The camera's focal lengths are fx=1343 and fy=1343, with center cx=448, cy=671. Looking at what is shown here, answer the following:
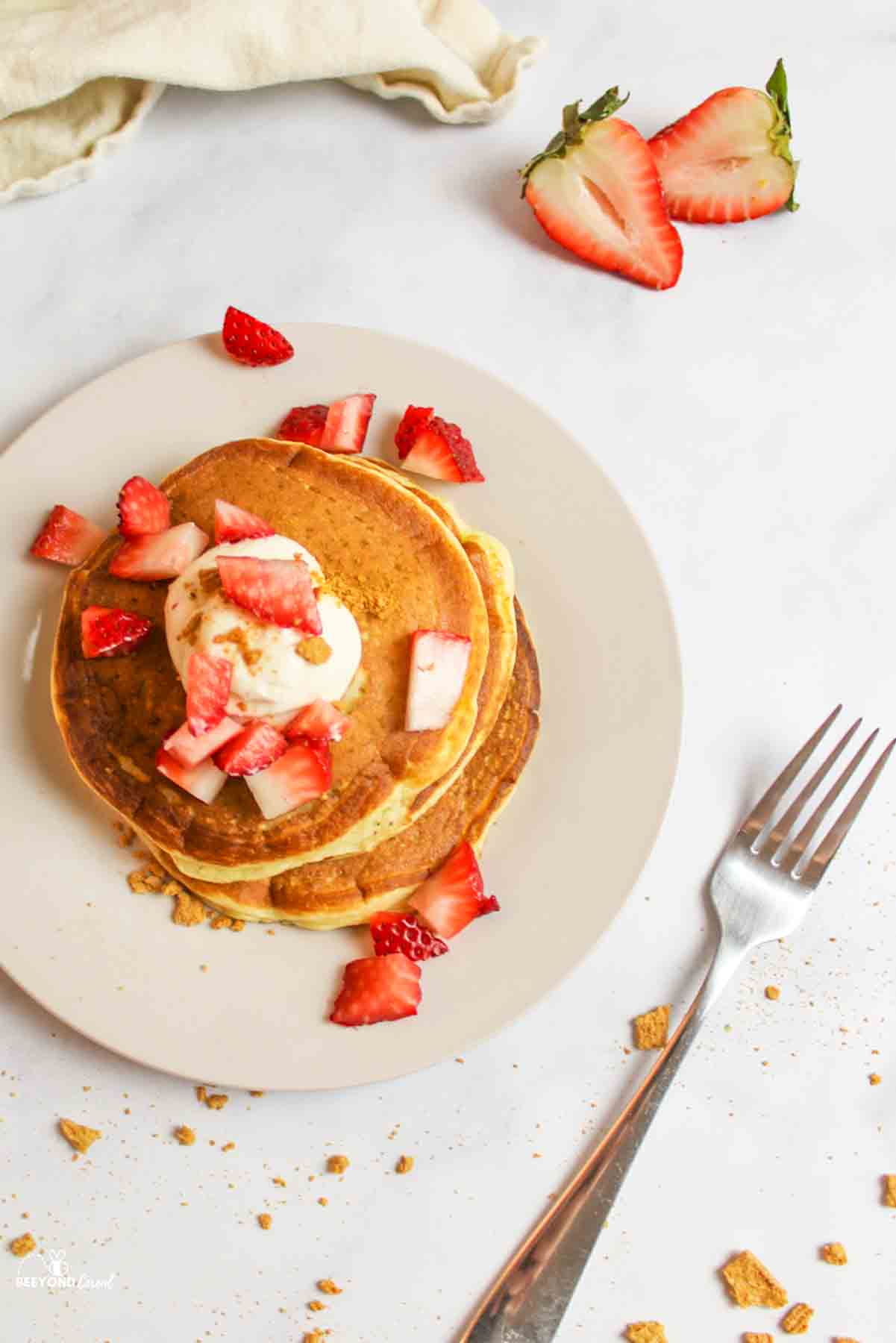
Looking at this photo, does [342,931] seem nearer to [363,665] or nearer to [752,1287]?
[363,665]

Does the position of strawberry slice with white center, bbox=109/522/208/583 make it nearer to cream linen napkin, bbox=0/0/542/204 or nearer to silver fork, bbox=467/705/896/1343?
cream linen napkin, bbox=0/0/542/204

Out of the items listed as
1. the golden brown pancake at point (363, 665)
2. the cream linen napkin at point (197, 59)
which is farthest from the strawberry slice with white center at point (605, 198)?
the golden brown pancake at point (363, 665)

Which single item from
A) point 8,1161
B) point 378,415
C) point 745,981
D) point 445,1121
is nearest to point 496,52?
point 378,415

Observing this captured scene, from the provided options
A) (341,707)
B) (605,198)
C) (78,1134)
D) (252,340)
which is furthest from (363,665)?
(605,198)

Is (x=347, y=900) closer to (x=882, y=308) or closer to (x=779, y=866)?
(x=779, y=866)

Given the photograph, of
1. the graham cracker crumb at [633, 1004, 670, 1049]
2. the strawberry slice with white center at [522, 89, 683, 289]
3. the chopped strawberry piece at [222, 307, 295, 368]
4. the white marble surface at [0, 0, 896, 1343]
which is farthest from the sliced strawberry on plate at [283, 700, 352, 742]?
the strawberry slice with white center at [522, 89, 683, 289]

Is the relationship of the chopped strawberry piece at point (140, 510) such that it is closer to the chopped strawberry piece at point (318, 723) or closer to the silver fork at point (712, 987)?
the chopped strawberry piece at point (318, 723)
